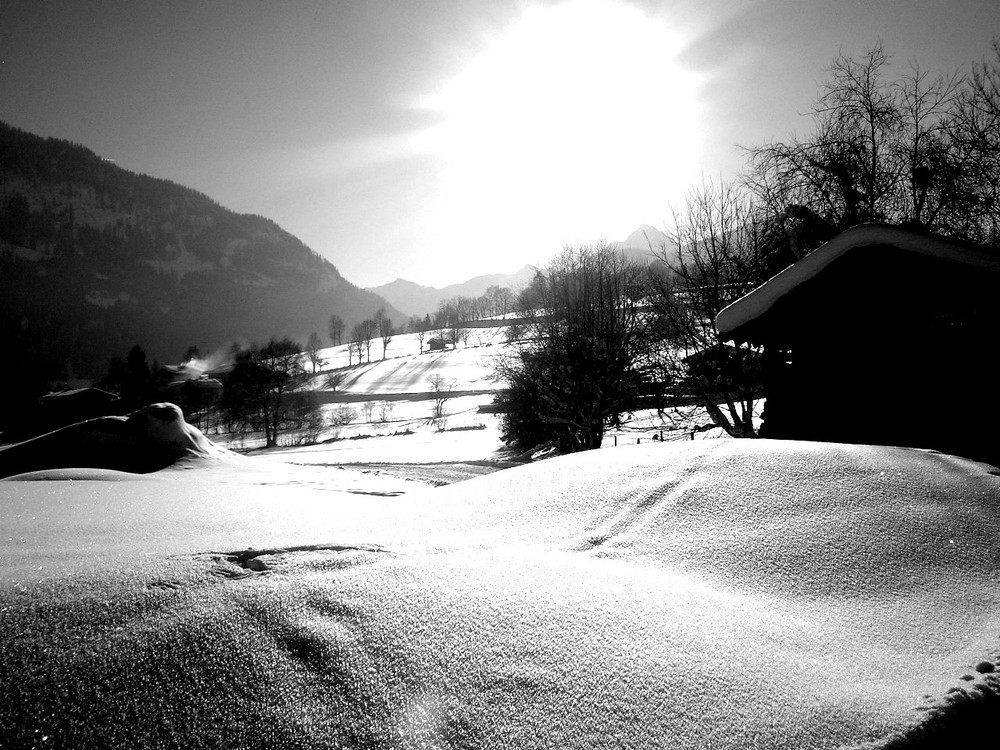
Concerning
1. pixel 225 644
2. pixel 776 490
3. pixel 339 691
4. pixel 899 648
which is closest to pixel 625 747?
pixel 339 691

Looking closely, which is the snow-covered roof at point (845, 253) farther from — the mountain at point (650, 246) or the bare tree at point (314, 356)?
the bare tree at point (314, 356)

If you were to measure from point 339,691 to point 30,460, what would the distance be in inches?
318

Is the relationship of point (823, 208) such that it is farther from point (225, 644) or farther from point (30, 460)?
point (30, 460)

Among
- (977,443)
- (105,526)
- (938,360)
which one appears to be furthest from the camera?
(938,360)

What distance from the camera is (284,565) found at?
1701 mm

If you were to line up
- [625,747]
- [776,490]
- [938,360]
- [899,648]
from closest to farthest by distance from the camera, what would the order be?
[625,747] → [899,648] → [776,490] → [938,360]

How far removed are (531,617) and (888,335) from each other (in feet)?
21.7

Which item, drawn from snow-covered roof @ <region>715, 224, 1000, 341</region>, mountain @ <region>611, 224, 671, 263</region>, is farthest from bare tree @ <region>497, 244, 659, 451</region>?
snow-covered roof @ <region>715, 224, 1000, 341</region>

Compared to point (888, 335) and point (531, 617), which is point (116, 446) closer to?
point (531, 617)

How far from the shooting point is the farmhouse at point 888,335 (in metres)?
5.24

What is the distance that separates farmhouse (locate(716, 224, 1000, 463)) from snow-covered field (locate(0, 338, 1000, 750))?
3598 mm

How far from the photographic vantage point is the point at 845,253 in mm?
5910

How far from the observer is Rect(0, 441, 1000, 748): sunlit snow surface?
1.08 m

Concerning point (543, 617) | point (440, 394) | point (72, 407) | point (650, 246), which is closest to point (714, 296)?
point (650, 246)
